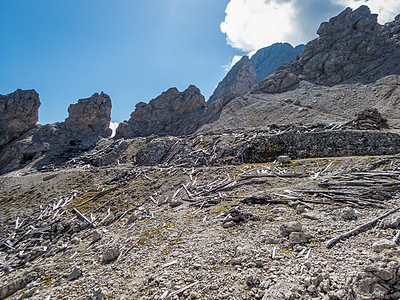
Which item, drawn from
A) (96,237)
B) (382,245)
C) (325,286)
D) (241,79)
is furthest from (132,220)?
A: (241,79)

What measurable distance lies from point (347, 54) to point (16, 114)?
353 feet

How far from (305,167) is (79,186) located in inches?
940

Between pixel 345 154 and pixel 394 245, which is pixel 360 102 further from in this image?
pixel 394 245

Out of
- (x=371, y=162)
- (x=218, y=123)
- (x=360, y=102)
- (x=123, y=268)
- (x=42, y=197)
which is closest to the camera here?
(x=123, y=268)

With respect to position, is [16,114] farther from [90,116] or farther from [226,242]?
[226,242]

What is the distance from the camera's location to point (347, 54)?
67.6 metres

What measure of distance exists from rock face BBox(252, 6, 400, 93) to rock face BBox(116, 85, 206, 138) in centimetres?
2308

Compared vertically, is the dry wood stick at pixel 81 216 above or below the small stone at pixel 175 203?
below

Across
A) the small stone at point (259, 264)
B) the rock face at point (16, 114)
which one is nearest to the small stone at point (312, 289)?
the small stone at point (259, 264)

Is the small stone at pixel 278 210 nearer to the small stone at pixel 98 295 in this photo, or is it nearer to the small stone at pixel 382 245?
the small stone at pixel 382 245

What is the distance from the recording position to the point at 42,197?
23.2 meters

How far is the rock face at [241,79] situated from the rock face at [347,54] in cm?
4722

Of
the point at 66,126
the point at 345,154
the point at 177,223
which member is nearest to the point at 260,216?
the point at 177,223

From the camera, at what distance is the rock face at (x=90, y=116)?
222ft
